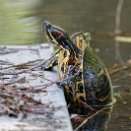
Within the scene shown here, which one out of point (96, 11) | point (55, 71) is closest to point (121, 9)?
point (96, 11)

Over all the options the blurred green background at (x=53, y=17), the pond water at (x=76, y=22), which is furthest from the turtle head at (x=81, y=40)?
the blurred green background at (x=53, y=17)

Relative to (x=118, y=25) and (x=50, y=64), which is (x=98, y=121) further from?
(x=118, y=25)

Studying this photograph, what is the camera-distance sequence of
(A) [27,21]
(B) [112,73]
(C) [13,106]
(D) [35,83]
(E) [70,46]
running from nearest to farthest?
(C) [13,106] < (D) [35,83] < (E) [70,46] < (B) [112,73] < (A) [27,21]

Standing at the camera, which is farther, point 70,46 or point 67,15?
point 67,15

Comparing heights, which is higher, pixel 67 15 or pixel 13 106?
pixel 67 15

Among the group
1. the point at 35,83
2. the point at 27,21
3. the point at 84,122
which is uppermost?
the point at 27,21

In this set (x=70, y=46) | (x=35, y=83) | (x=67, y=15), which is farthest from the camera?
(x=67, y=15)

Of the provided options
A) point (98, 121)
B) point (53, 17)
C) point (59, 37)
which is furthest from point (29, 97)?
point (53, 17)

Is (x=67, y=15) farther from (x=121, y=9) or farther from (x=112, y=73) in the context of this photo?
(x=112, y=73)

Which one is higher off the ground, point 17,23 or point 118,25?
point 17,23
